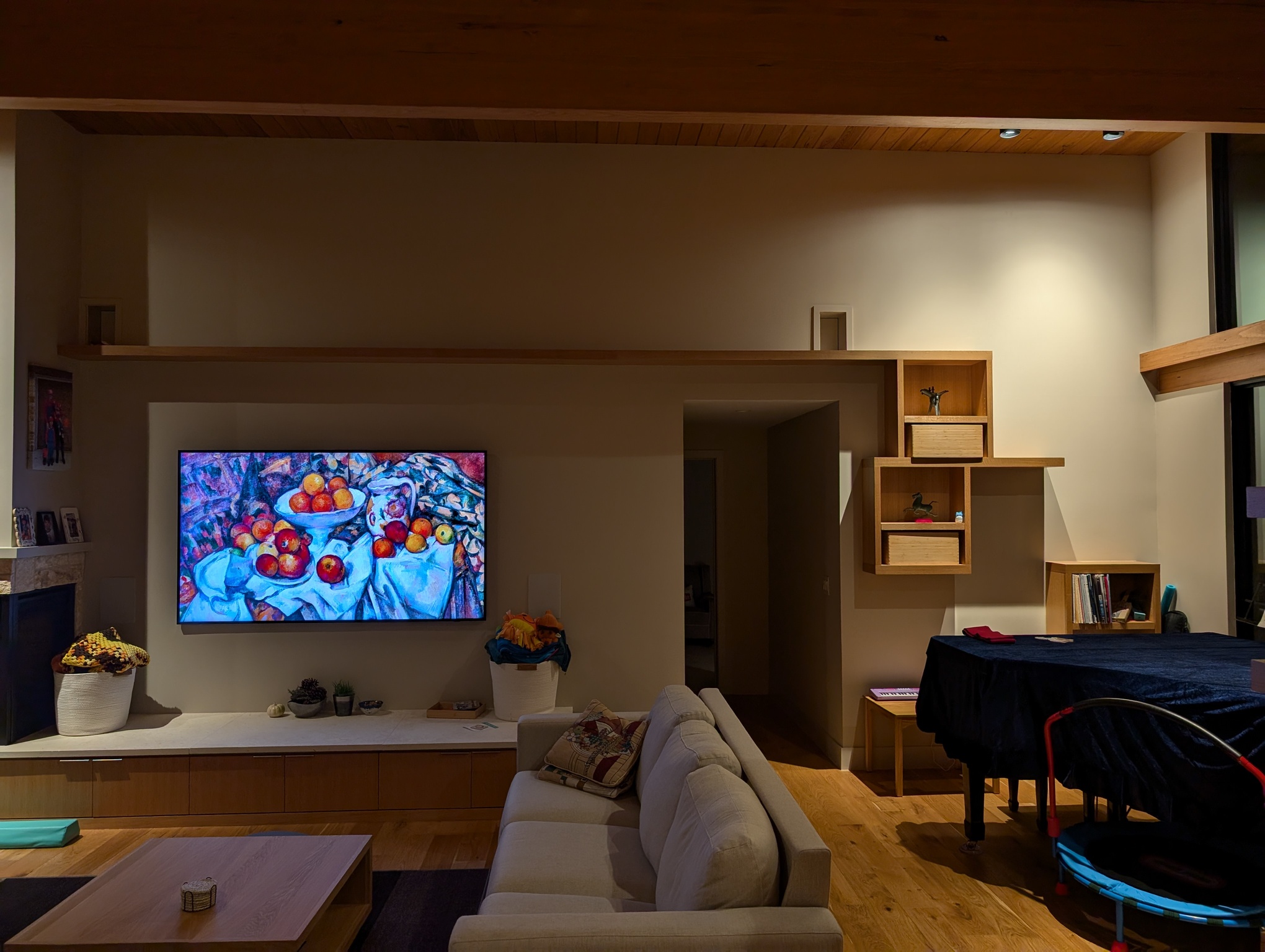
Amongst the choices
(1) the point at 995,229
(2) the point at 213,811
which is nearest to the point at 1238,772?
(1) the point at 995,229

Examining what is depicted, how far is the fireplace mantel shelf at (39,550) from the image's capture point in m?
4.14

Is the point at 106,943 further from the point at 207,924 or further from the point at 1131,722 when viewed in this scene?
the point at 1131,722

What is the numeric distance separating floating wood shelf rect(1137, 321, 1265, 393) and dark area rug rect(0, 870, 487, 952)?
14.9ft

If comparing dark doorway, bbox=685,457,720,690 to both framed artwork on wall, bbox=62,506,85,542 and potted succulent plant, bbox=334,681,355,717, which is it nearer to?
potted succulent plant, bbox=334,681,355,717

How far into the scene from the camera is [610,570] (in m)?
5.03

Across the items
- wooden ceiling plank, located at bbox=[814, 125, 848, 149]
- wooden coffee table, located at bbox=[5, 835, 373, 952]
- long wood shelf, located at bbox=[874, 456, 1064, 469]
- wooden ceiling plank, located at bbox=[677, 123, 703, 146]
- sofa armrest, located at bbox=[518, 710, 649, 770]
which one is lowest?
wooden coffee table, located at bbox=[5, 835, 373, 952]

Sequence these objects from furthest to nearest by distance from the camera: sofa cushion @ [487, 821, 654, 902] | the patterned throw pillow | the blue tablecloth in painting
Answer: the patterned throw pillow, the blue tablecloth in painting, sofa cushion @ [487, 821, 654, 902]

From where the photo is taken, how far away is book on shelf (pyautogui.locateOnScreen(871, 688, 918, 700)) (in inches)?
193

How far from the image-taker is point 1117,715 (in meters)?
3.27

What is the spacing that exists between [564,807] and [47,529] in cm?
320

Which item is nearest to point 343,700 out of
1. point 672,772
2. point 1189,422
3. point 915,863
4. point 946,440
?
point 672,772

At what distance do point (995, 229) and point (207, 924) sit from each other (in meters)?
5.22

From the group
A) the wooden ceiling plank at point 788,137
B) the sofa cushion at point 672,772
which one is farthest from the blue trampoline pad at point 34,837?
the wooden ceiling plank at point 788,137

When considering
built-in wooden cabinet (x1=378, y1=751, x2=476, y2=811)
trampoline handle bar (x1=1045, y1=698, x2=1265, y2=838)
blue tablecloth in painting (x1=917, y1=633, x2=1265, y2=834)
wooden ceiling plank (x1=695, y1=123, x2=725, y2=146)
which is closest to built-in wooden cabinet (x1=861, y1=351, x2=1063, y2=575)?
blue tablecloth in painting (x1=917, y1=633, x2=1265, y2=834)
